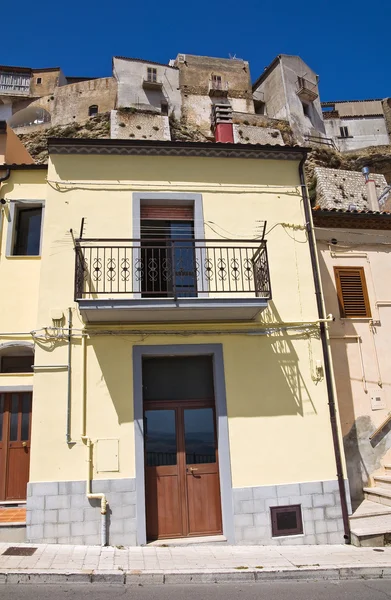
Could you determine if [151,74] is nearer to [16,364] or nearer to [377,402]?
[16,364]

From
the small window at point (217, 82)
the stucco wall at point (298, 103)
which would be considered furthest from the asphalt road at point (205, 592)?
the small window at point (217, 82)

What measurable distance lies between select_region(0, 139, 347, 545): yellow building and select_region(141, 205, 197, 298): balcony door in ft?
0.11

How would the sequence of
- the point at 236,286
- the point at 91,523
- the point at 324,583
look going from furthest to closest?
1. the point at 236,286
2. the point at 91,523
3. the point at 324,583

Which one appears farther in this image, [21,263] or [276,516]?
[21,263]

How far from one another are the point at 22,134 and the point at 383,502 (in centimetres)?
4178

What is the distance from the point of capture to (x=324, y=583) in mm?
5762

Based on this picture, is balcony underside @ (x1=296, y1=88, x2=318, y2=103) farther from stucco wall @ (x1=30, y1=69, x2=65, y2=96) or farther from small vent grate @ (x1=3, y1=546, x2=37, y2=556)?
small vent grate @ (x1=3, y1=546, x2=37, y2=556)

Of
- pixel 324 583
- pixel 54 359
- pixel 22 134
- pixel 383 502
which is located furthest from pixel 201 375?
pixel 22 134

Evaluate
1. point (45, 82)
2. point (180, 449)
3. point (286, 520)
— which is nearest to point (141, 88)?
point (45, 82)

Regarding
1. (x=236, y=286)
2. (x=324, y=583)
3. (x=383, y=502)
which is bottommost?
(x=324, y=583)

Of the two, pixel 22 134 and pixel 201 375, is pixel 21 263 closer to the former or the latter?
pixel 201 375

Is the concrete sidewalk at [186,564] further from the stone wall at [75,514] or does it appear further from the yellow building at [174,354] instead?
the yellow building at [174,354]

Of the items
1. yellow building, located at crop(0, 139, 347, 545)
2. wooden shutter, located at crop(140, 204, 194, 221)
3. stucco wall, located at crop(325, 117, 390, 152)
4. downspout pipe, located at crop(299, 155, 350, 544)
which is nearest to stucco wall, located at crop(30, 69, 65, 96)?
stucco wall, located at crop(325, 117, 390, 152)

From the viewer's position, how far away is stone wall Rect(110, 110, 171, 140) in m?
36.1
